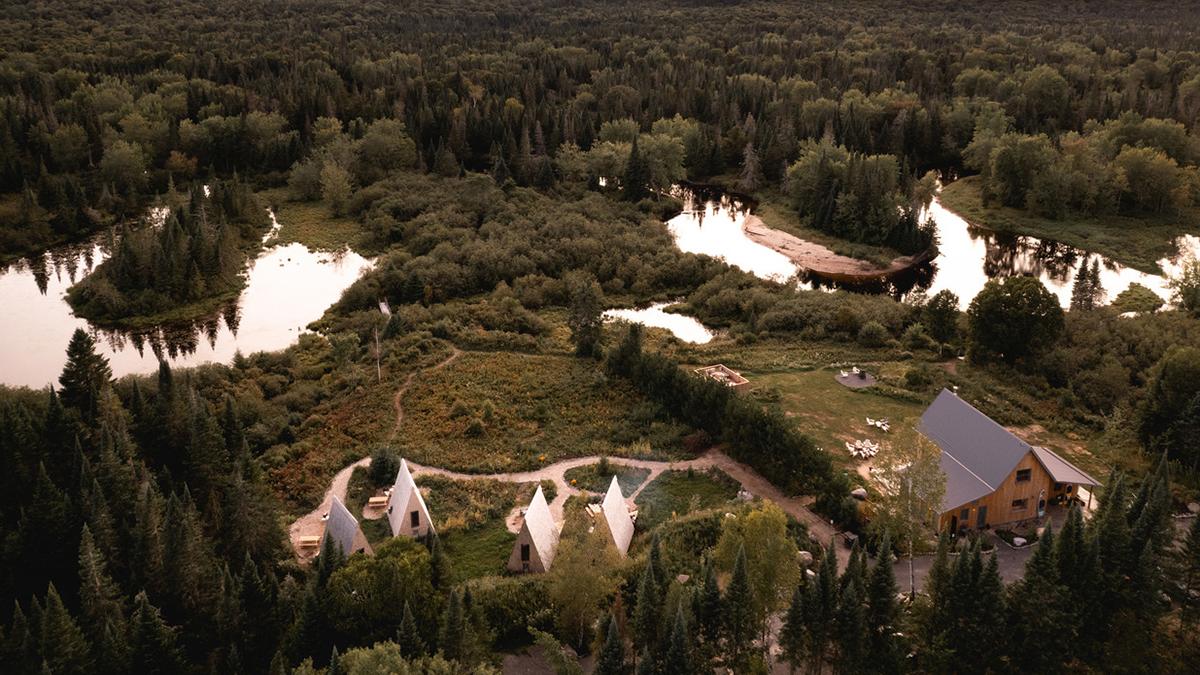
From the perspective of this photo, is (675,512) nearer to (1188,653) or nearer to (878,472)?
(878,472)

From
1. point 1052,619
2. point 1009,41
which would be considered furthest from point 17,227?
point 1009,41

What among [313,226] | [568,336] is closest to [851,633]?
[568,336]

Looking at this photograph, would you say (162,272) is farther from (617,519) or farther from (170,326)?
(617,519)

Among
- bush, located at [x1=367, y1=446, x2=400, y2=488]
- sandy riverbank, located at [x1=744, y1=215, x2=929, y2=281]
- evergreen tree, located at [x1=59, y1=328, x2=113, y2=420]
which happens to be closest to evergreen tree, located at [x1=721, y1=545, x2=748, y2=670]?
bush, located at [x1=367, y1=446, x2=400, y2=488]

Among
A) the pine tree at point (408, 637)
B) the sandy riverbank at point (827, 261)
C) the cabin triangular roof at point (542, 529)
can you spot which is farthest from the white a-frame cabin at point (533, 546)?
the sandy riverbank at point (827, 261)

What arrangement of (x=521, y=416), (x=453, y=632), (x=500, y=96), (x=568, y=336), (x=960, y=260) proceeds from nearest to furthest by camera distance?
(x=453, y=632) → (x=521, y=416) → (x=568, y=336) → (x=960, y=260) → (x=500, y=96)

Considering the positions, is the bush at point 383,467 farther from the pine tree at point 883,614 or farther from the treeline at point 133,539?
the pine tree at point 883,614
